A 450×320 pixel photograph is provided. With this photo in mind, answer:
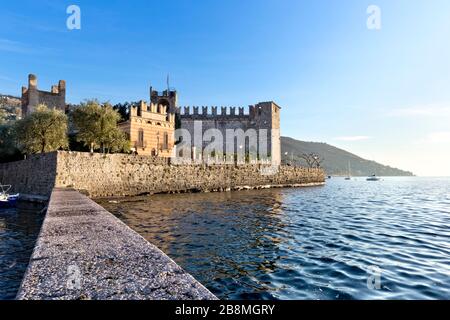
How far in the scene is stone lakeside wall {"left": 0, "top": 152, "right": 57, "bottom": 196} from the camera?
2702cm

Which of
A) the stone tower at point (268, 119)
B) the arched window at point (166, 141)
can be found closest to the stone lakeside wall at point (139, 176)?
the arched window at point (166, 141)

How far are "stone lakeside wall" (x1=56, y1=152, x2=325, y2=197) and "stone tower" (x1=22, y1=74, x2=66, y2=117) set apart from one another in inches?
1045

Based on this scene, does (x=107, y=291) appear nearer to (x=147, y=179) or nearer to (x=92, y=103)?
(x=147, y=179)

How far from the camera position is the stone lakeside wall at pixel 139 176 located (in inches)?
1116

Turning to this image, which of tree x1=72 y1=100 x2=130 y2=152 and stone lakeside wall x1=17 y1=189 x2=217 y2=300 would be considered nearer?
stone lakeside wall x1=17 y1=189 x2=217 y2=300

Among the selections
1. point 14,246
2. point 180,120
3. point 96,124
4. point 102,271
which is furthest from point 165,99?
point 102,271

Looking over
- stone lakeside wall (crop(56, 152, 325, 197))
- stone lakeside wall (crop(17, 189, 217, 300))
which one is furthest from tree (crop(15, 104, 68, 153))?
stone lakeside wall (crop(17, 189, 217, 300))

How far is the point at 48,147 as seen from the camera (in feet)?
109

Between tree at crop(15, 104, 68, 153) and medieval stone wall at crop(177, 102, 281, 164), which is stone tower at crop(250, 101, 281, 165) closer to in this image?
medieval stone wall at crop(177, 102, 281, 164)

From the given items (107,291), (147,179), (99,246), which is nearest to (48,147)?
(147,179)

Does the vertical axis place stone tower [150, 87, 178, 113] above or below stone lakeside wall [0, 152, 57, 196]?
above

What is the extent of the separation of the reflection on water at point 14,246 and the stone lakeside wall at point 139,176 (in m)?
7.93

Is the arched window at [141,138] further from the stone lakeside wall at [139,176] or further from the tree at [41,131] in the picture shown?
the tree at [41,131]
